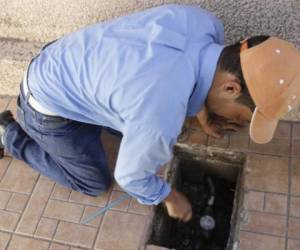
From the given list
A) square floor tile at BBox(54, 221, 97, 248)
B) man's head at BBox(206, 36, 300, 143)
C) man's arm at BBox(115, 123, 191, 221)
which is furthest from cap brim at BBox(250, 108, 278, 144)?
square floor tile at BBox(54, 221, 97, 248)

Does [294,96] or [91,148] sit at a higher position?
[294,96]

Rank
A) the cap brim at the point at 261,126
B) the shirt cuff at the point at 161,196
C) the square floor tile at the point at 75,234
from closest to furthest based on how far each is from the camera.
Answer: the cap brim at the point at 261,126, the shirt cuff at the point at 161,196, the square floor tile at the point at 75,234

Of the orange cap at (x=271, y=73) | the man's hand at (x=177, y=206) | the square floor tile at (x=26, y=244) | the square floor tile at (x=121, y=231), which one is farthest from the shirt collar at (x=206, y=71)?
the square floor tile at (x=26, y=244)

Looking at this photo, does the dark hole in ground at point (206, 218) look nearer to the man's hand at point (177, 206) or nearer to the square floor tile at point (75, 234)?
the man's hand at point (177, 206)

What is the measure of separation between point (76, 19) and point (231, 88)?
143 cm

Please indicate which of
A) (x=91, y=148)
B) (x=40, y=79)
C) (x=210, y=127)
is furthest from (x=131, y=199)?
(x=40, y=79)

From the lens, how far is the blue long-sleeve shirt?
72.7 inches

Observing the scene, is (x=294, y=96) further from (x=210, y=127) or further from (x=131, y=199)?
(x=131, y=199)

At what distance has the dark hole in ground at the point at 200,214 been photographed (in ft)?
9.02

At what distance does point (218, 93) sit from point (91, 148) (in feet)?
3.35

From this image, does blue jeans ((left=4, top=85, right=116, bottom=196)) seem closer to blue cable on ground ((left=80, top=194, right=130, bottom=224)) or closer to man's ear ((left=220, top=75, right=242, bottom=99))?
blue cable on ground ((left=80, top=194, right=130, bottom=224))

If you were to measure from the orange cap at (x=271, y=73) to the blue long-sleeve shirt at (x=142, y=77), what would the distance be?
16cm

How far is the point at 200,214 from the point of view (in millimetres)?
2898

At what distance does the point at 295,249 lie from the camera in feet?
7.68
